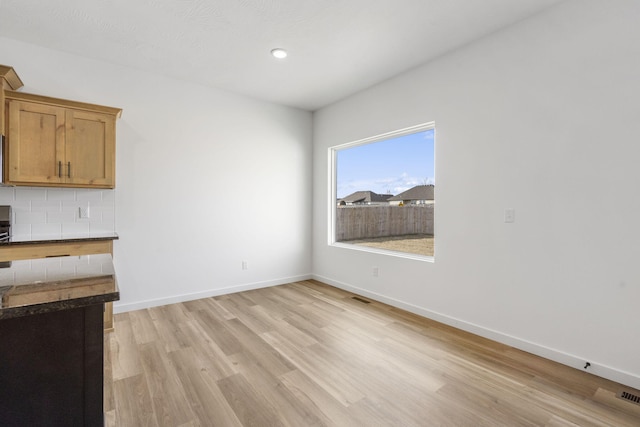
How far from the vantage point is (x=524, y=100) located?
8.78ft

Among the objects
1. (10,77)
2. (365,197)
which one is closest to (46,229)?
(10,77)

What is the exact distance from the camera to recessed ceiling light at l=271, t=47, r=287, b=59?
10.5 ft

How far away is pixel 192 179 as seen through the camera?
4.05 m

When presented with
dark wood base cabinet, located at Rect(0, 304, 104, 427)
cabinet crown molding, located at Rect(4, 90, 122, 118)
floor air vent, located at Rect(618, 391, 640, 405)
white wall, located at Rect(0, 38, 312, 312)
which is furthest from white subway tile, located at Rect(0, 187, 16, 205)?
floor air vent, located at Rect(618, 391, 640, 405)

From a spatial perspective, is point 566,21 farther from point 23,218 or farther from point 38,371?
point 23,218

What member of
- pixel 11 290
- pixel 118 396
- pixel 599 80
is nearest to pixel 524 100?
pixel 599 80

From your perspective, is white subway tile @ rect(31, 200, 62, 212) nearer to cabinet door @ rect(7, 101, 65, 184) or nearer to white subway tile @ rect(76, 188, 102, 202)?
white subway tile @ rect(76, 188, 102, 202)

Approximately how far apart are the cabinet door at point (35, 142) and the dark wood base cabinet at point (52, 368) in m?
2.59

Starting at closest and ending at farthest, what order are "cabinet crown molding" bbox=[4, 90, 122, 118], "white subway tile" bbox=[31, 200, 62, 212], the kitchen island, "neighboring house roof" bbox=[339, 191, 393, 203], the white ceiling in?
the kitchen island, the white ceiling, "cabinet crown molding" bbox=[4, 90, 122, 118], "white subway tile" bbox=[31, 200, 62, 212], "neighboring house roof" bbox=[339, 191, 393, 203]

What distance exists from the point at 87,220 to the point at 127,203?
1.37 feet

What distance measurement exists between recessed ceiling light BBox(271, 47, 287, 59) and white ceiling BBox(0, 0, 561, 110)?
7 centimetres

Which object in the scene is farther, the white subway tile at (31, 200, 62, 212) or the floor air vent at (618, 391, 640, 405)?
the white subway tile at (31, 200, 62, 212)

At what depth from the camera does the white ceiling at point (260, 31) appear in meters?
2.52

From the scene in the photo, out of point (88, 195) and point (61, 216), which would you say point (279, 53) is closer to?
point (88, 195)
